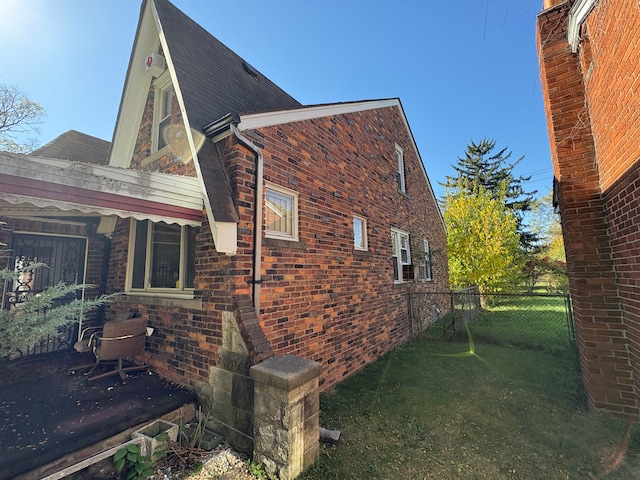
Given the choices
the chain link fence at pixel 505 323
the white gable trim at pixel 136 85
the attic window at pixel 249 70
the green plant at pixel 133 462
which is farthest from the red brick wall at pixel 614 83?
the attic window at pixel 249 70

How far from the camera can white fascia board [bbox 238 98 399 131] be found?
3983 mm

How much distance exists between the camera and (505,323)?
33.7 ft

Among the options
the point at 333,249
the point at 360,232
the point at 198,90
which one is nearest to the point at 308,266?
the point at 333,249

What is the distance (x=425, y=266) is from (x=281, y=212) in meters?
7.94

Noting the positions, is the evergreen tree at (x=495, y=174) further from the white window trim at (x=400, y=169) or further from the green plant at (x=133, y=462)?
the green plant at (x=133, y=462)

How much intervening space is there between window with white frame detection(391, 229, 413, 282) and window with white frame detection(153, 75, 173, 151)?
624 centimetres

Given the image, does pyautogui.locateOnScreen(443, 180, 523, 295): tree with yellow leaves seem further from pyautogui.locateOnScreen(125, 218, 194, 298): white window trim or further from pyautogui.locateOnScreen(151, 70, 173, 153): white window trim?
pyautogui.locateOnScreen(151, 70, 173, 153): white window trim

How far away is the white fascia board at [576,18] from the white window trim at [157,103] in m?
6.70

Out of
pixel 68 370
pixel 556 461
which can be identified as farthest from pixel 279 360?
pixel 68 370

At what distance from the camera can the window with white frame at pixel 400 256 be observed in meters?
8.34

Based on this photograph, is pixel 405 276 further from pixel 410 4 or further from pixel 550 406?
pixel 410 4

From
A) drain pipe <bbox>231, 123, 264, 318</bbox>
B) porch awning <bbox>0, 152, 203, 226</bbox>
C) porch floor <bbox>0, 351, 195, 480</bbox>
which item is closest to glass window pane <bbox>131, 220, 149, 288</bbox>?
Answer: porch floor <bbox>0, 351, 195, 480</bbox>

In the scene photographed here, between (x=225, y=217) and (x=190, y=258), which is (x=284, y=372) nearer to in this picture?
(x=225, y=217)

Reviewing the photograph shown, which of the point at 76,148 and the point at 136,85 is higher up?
the point at 136,85
